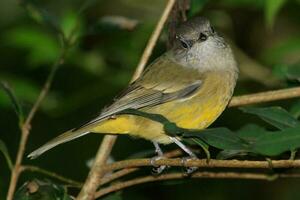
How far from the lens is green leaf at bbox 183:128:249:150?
12.0 feet

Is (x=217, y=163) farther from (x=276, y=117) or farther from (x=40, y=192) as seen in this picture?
(x=40, y=192)

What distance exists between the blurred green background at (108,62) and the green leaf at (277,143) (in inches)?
72.5

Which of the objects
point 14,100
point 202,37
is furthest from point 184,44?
point 14,100

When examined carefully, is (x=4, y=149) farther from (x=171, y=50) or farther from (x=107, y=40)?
(x=107, y=40)

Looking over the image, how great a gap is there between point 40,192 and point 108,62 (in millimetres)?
2989

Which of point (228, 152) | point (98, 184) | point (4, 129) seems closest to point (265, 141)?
point (228, 152)

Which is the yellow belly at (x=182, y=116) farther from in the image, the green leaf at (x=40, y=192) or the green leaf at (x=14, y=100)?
the green leaf at (x=40, y=192)

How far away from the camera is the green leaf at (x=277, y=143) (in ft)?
11.1

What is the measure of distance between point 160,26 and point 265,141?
64.4 inches

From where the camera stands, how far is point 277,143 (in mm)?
3408

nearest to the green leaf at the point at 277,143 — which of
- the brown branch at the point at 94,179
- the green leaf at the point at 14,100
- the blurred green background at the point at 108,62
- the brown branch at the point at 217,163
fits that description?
the brown branch at the point at 217,163

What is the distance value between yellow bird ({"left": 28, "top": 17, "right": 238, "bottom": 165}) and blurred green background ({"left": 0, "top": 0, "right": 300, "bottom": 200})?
0.28 m

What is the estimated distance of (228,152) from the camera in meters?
4.20

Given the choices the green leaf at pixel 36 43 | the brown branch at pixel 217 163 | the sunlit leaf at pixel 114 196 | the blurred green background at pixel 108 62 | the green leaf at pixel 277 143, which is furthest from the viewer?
the green leaf at pixel 36 43
